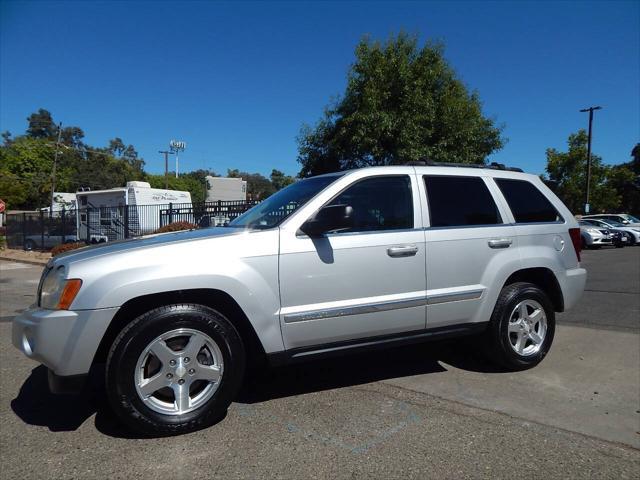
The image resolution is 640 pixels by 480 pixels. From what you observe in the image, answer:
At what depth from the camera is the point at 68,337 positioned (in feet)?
9.55

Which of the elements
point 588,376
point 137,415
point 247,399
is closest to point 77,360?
point 137,415

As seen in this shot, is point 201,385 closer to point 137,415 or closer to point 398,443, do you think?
point 137,415

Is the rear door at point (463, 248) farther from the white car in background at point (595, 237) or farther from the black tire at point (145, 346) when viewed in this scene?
the white car in background at point (595, 237)

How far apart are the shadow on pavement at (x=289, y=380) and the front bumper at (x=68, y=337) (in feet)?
1.92

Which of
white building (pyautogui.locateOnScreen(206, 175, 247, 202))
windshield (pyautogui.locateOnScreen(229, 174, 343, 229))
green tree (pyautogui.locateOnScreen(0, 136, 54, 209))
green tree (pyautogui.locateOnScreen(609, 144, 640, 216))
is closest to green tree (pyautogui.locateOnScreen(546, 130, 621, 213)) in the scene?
green tree (pyautogui.locateOnScreen(609, 144, 640, 216))

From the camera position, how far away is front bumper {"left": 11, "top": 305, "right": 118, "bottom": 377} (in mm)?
2900

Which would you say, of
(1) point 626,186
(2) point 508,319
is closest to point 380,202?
(2) point 508,319

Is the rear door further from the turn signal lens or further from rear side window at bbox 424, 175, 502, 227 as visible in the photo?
the turn signal lens

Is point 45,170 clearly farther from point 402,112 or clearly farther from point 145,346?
point 145,346

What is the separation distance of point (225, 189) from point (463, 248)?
48.8m

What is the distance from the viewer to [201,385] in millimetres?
3283

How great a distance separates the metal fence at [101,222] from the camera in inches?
720

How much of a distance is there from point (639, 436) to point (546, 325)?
4.48 feet

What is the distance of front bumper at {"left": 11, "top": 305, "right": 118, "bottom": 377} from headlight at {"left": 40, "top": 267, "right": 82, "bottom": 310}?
0.05m
